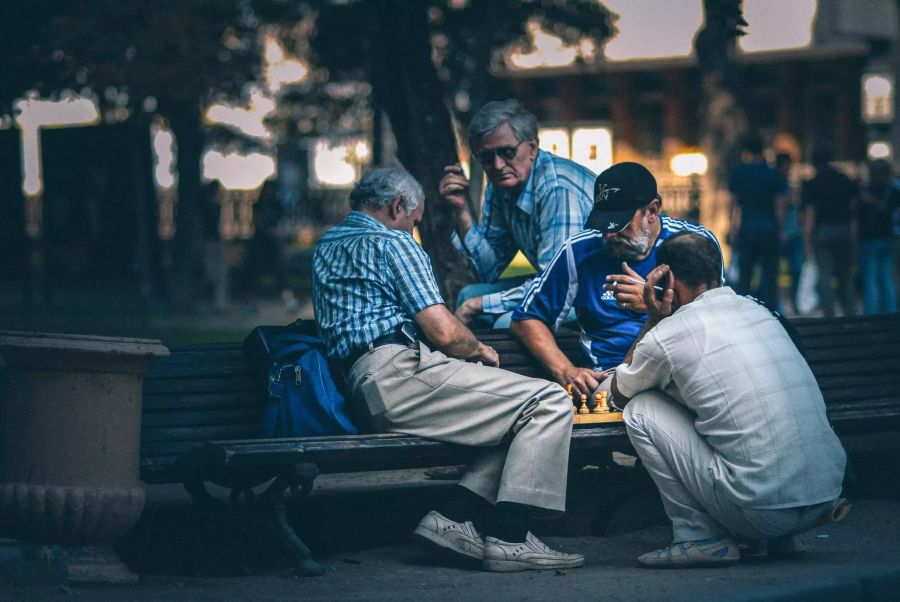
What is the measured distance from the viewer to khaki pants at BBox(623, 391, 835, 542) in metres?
5.65

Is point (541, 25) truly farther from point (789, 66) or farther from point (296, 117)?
point (789, 66)

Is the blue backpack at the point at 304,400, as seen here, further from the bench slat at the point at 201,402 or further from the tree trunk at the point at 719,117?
the tree trunk at the point at 719,117

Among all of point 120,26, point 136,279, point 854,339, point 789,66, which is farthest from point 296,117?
point 789,66

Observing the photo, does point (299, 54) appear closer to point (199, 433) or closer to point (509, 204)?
point (509, 204)

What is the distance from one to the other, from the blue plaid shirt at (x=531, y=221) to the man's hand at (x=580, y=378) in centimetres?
57

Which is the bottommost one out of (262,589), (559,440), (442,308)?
(262,589)

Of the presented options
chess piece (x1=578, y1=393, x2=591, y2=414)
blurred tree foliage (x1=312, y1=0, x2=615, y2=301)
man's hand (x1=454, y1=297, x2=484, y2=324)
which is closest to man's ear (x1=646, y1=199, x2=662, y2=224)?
chess piece (x1=578, y1=393, x2=591, y2=414)

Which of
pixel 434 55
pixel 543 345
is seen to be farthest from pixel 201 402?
pixel 434 55

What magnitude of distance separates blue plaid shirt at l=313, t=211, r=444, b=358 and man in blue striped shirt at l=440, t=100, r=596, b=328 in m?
1.06

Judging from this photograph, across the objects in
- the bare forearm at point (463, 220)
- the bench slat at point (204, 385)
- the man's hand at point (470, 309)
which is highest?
the bare forearm at point (463, 220)

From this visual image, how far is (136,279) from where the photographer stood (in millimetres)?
22750

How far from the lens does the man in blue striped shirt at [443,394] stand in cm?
579

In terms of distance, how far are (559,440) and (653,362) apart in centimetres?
48

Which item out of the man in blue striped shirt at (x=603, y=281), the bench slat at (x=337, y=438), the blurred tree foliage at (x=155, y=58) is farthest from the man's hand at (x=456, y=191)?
the blurred tree foliage at (x=155, y=58)
